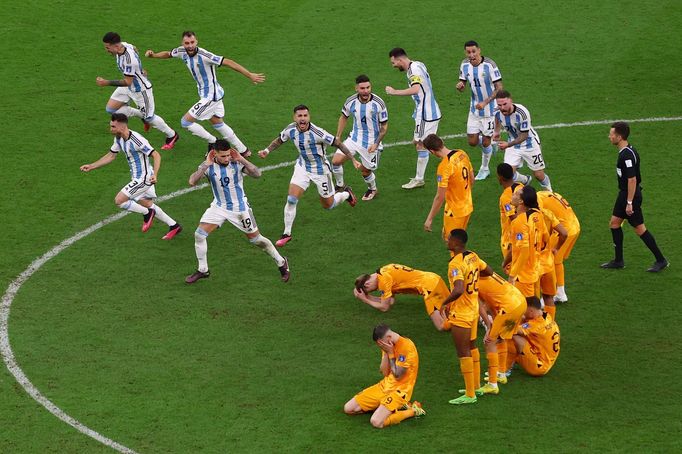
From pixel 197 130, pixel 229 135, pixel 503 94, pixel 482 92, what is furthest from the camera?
pixel 229 135

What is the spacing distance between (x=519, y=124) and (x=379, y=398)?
688 centimetres

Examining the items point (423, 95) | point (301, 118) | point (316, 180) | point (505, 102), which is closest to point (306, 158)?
point (316, 180)

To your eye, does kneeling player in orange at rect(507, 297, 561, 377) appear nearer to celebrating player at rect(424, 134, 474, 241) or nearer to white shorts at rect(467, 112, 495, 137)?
celebrating player at rect(424, 134, 474, 241)

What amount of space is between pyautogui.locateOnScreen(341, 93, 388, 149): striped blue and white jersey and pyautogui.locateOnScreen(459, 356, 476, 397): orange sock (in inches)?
268

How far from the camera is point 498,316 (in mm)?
15617

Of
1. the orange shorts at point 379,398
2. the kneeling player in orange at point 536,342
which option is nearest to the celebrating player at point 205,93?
the kneeling player in orange at point 536,342

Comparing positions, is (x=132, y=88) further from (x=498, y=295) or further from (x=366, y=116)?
(x=498, y=295)

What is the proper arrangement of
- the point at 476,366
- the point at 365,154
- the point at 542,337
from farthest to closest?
1. the point at 365,154
2. the point at 542,337
3. the point at 476,366

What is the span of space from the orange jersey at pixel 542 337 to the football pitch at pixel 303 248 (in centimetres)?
37

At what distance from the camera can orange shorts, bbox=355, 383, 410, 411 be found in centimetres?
1502

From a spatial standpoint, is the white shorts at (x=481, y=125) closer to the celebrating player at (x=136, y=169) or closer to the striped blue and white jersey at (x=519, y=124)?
the striped blue and white jersey at (x=519, y=124)

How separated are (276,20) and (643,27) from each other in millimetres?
8966

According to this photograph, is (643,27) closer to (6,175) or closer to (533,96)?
(533,96)

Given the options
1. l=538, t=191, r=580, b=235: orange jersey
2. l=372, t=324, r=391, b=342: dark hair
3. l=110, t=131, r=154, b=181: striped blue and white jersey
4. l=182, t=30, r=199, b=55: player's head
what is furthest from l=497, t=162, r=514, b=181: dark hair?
l=182, t=30, r=199, b=55: player's head
